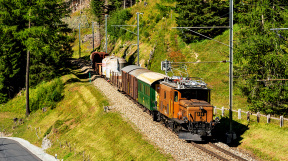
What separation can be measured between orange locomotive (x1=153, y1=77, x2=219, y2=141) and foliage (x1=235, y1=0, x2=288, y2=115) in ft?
21.5

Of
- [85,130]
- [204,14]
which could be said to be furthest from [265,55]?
[204,14]

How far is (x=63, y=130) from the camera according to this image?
32.4 m

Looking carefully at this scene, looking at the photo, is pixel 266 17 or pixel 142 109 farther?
pixel 142 109

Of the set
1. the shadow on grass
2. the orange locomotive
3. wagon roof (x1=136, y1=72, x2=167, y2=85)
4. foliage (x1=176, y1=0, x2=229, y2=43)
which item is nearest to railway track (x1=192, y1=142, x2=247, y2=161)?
the orange locomotive

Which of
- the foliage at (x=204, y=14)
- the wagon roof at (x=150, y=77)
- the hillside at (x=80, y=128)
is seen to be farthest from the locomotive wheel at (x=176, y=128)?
the foliage at (x=204, y=14)

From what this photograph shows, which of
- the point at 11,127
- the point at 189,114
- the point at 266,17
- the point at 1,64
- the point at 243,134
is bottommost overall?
the point at 11,127

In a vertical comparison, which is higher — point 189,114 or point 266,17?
point 266,17

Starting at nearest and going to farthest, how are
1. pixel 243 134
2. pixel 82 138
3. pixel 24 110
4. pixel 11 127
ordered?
pixel 243 134 → pixel 82 138 → pixel 11 127 → pixel 24 110

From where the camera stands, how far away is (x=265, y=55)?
960 inches

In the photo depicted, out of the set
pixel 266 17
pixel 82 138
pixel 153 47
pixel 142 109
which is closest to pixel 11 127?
pixel 82 138

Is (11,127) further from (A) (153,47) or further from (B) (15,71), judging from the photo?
(A) (153,47)

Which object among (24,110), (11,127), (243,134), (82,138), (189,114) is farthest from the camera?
(24,110)

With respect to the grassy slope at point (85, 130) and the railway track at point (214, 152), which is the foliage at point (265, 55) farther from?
the grassy slope at point (85, 130)

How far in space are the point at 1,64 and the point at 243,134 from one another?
145ft
